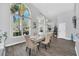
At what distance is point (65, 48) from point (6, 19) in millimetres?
1381

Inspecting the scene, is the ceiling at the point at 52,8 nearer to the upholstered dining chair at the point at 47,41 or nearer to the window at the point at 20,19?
the window at the point at 20,19

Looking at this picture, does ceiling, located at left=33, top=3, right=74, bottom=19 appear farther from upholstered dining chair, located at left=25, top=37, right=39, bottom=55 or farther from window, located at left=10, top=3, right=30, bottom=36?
upholstered dining chair, located at left=25, top=37, right=39, bottom=55

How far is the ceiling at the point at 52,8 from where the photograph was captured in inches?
90.6

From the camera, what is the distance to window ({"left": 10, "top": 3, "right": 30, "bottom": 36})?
7.54 ft

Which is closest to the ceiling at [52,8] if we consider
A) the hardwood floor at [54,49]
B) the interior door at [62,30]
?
the interior door at [62,30]

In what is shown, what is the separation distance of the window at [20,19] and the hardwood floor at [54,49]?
0.30m

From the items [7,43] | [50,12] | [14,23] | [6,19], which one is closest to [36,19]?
[50,12]

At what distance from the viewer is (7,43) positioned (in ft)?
7.48

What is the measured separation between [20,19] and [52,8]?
2.41 feet

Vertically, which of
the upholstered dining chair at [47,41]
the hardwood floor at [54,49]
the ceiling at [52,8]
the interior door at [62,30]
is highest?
the ceiling at [52,8]

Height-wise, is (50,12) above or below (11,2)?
below

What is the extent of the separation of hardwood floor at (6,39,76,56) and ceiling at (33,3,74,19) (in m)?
0.59

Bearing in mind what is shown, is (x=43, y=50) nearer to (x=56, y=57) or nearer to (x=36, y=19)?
(x=56, y=57)

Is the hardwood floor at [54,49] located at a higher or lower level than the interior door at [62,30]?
lower
